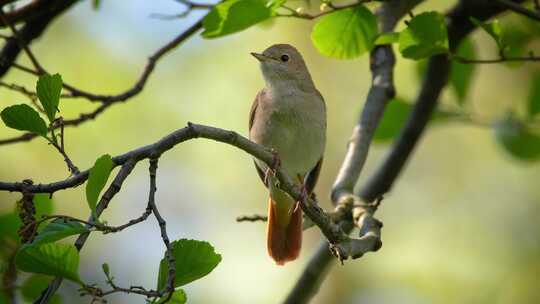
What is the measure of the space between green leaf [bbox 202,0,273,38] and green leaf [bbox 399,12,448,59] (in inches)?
22.5

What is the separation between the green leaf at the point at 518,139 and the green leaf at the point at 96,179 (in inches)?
132

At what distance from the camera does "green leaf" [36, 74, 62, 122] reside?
8.89ft

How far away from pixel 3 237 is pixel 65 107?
4.41 meters

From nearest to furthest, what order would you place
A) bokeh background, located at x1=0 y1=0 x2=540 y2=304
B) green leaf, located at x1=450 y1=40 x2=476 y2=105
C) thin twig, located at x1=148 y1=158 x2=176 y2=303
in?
thin twig, located at x1=148 y1=158 x2=176 y2=303 < green leaf, located at x1=450 y1=40 x2=476 y2=105 < bokeh background, located at x1=0 y1=0 x2=540 y2=304

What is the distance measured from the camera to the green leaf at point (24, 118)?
2.65 metres

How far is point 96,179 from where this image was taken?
8.16ft

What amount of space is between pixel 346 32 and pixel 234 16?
2.13 feet

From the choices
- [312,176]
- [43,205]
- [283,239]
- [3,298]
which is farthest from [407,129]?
[3,298]

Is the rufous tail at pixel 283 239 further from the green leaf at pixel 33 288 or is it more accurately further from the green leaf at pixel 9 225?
the green leaf at pixel 9 225

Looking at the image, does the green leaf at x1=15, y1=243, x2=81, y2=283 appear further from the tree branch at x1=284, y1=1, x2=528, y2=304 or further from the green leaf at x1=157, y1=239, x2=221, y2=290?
the tree branch at x1=284, y1=1, x2=528, y2=304

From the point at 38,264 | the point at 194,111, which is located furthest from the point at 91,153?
the point at 38,264

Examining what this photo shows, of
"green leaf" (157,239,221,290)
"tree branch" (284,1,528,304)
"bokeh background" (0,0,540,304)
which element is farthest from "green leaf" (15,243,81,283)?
"bokeh background" (0,0,540,304)

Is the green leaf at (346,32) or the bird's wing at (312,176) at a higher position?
the green leaf at (346,32)

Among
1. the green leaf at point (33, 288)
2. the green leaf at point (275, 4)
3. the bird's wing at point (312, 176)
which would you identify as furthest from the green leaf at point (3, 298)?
the bird's wing at point (312, 176)
